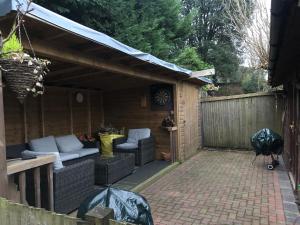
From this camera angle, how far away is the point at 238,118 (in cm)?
838

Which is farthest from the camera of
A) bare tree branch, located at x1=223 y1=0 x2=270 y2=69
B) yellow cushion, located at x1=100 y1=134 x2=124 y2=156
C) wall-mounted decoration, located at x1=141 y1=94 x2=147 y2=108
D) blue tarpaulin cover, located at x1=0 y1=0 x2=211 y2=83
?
bare tree branch, located at x1=223 y1=0 x2=270 y2=69

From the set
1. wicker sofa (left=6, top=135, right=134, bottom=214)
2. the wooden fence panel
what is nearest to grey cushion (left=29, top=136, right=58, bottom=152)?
wicker sofa (left=6, top=135, right=134, bottom=214)

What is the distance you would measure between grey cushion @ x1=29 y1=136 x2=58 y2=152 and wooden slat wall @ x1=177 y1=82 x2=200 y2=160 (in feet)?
9.88

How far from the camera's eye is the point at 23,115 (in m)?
5.36

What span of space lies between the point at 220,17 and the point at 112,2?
873cm

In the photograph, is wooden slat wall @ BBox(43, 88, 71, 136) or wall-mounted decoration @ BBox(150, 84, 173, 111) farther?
wall-mounted decoration @ BBox(150, 84, 173, 111)

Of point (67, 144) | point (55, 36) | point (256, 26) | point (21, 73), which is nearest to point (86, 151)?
point (67, 144)

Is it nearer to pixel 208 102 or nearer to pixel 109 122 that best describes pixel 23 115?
pixel 109 122

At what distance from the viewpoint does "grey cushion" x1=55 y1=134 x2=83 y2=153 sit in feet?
18.6

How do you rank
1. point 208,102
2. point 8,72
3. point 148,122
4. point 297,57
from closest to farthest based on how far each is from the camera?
point 8,72, point 297,57, point 148,122, point 208,102

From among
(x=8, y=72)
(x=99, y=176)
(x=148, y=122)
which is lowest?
(x=99, y=176)

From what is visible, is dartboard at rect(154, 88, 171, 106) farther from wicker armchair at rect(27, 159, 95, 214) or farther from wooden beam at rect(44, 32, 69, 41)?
wooden beam at rect(44, 32, 69, 41)

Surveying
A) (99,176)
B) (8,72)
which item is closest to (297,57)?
(8,72)

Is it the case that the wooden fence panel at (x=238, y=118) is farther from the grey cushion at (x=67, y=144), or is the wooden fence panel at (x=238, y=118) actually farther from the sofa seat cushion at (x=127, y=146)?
the grey cushion at (x=67, y=144)
